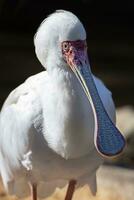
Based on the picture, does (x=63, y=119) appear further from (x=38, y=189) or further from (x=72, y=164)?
(x=38, y=189)

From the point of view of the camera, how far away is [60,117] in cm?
415

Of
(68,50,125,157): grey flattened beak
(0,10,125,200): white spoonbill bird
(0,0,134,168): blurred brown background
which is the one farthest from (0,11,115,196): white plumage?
(0,0,134,168): blurred brown background

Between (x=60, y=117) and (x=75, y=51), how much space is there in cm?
37

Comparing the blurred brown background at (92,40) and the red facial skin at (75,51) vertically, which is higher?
the red facial skin at (75,51)

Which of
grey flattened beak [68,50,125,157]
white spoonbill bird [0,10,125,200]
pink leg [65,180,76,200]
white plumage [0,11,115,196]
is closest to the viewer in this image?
grey flattened beak [68,50,125,157]

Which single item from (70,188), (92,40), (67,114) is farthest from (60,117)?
(92,40)

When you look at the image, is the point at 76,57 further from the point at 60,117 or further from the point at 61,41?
the point at 60,117

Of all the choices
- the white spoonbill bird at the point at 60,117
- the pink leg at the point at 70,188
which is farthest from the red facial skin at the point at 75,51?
the pink leg at the point at 70,188

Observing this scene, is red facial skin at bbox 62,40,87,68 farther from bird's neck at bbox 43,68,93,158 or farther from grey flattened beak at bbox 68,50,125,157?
bird's neck at bbox 43,68,93,158

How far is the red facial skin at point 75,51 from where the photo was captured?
3.96 meters

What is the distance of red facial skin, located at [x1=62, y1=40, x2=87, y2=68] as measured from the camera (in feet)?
13.0

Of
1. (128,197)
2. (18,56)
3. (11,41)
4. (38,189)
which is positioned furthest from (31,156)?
(11,41)

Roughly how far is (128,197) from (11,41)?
27.9 feet

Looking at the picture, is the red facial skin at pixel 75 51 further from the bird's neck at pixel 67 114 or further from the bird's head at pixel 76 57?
the bird's neck at pixel 67 114
